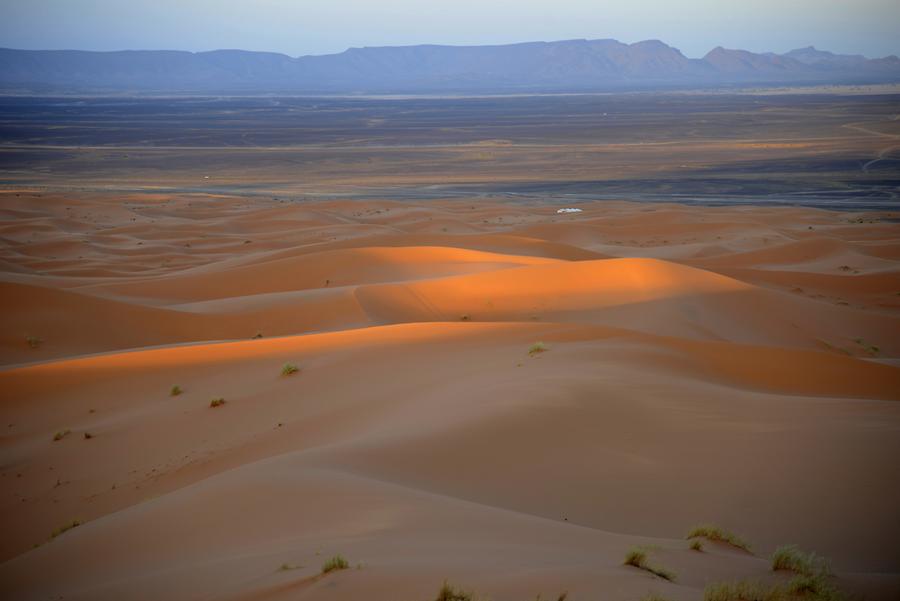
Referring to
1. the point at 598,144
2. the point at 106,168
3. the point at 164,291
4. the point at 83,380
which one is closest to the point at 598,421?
the point at 83,380

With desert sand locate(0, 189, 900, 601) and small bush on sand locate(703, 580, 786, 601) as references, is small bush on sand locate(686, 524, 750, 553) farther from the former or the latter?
small bush on sand locate(703, 580, 786, 601)

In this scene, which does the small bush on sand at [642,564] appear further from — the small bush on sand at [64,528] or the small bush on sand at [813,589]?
the small bush on sand at [64,528]

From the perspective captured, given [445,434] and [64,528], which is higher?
[445,434]

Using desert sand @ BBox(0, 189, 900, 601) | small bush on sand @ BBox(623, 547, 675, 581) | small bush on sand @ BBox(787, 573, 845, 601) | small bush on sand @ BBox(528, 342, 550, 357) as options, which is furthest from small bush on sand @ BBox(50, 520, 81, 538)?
small bush on sand @ BBox(528, 342, 550, 357)

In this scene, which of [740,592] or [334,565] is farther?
[334,565]

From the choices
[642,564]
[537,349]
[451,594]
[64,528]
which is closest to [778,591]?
[642,564]

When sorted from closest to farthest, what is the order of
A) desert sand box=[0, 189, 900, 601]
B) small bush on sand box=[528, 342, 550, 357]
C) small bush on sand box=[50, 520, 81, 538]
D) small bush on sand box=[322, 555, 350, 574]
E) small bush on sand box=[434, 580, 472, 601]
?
small bush on sand box=[434, 580, 472, 601] → small bush on sand box=[322, 555, 350, 574] → desert sand box=[0, 189, 900, 601] → small bush on sand box=[50, 520, 81, 538] → small bush on sand box=[528, 342, 550, 357]

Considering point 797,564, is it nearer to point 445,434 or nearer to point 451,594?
point 451,594
